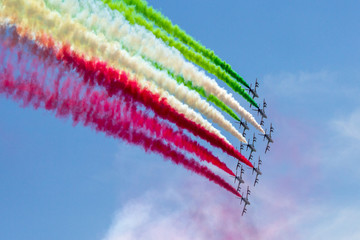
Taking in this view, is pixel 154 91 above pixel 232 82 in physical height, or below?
below

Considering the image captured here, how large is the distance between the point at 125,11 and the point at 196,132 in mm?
12630

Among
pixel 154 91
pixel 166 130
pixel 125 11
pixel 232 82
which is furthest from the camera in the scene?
pixel 232 82

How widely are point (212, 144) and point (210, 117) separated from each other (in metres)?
2.48

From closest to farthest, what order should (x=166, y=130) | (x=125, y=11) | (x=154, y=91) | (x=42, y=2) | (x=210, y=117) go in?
(x=42, y=2) → (x=125, y=11) → (x=154, y=91) → (x=166, y=130) → (x=210, y=117)

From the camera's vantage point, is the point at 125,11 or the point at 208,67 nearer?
the point at 125,11

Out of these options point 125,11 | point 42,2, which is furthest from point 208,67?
point 42,2

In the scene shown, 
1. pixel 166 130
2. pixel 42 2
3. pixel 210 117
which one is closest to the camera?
pixel 42 2

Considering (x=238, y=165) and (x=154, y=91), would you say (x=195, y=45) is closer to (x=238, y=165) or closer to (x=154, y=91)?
(x=154, y=91)

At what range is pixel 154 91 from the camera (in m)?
44.2

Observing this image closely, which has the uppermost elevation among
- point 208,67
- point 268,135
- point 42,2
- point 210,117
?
point 268,135

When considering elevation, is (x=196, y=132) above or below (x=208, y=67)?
below

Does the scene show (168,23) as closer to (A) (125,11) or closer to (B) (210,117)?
(A) (125,11)

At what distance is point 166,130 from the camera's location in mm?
47375

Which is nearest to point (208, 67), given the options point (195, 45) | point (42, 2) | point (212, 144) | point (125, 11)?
point (195, 45)
